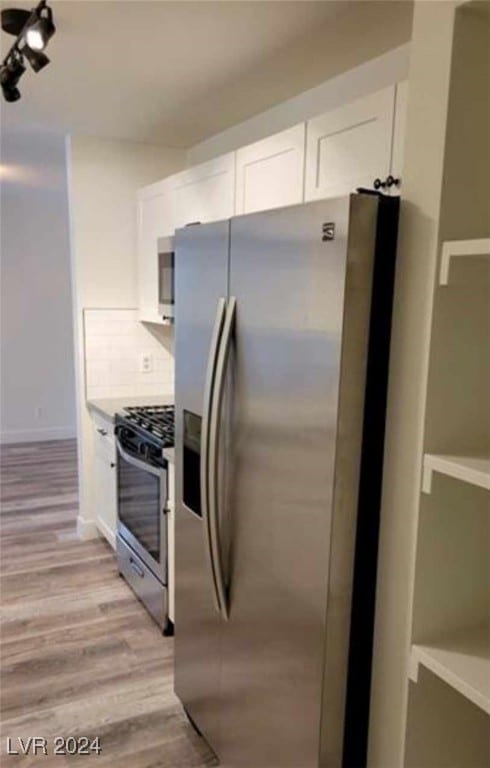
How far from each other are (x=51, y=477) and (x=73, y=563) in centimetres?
186

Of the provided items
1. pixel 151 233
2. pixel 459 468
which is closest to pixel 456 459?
pixel 459 468

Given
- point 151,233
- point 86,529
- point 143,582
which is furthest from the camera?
point 86,529

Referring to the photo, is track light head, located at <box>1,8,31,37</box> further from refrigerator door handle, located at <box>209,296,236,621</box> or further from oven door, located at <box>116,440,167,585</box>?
oven door, located at <box>116,440,167,585</box>

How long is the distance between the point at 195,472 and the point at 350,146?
3.88ft

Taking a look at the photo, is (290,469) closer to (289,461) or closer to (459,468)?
(289,461)

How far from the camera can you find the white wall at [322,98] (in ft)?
7.17

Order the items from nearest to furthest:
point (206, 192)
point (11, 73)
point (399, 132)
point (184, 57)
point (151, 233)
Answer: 1. point (399, 132)
2. point (11, 73)
3. point (184, 57)
4. point (206, 192)
5. point (151, 233)

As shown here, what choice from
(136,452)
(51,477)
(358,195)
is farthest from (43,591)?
(358,195)

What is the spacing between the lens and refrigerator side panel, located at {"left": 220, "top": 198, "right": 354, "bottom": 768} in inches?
52.1

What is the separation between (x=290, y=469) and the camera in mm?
1461

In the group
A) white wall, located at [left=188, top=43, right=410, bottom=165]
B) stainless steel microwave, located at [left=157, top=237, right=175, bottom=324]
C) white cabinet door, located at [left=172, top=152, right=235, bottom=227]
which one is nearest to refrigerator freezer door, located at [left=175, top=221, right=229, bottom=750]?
white cabinet door, located at [left=172, top=152, right=235, bottom=227]

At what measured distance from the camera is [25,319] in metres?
→ 6.37

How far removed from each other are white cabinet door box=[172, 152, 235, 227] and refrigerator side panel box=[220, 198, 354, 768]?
3.35 feet

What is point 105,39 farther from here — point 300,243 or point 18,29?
point 300,243
